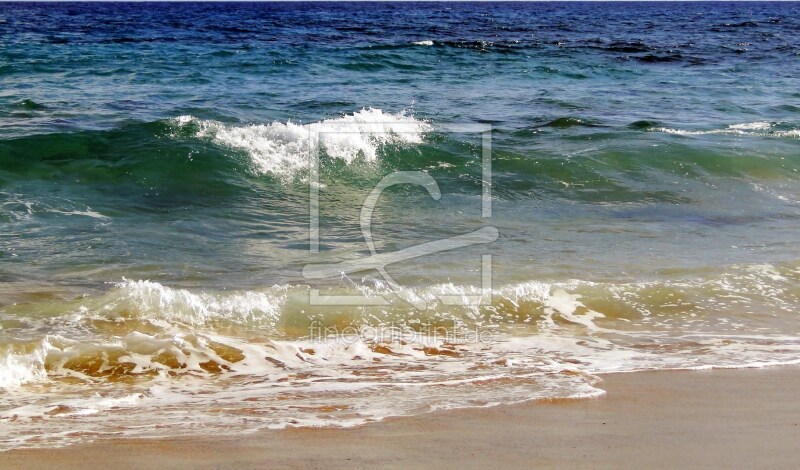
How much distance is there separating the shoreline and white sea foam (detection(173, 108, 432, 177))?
6.55 metres

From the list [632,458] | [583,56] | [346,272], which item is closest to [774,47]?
[583,56]

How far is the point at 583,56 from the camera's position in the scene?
23.8 metres

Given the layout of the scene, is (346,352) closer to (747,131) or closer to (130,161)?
(130,161)

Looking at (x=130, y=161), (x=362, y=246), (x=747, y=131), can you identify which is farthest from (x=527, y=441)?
(x=747, y=131)

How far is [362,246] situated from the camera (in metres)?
7.72

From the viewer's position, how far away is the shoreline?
377 centimetres

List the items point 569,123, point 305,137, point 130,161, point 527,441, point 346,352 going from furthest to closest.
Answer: point 569,123, point 305,137, point 130,161, point 346,352, point 527,441

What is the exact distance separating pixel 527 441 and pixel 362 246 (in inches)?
155

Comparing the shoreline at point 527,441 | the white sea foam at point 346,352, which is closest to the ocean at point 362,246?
the white sea foam at point 346,352

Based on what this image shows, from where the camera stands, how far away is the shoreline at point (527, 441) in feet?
12.4

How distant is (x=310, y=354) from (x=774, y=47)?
88.8ft

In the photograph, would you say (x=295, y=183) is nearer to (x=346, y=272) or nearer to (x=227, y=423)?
(x=346, y=272)

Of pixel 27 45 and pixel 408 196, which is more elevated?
pixel 27 45

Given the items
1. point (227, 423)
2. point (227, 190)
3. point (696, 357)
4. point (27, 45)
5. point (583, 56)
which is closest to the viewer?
point (227, 423)
